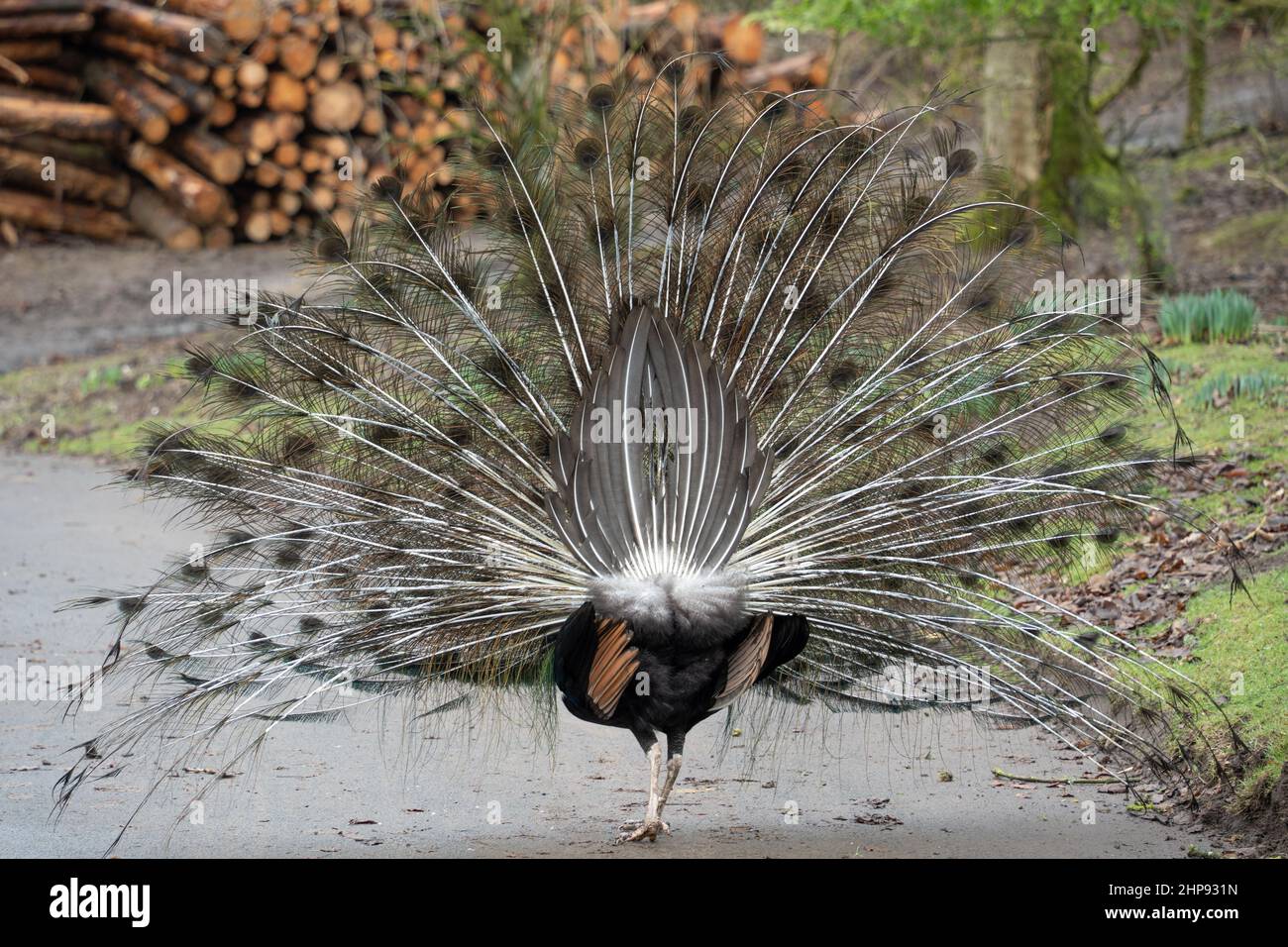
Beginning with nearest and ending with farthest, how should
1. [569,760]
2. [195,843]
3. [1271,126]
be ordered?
[195,843], [569,760], [1271,126]

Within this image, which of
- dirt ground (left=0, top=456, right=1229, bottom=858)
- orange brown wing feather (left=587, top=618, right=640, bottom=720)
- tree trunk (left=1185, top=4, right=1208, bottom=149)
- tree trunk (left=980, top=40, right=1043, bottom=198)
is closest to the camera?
orange brown wing feather (left=587, top=618, right=640, bottom=720)

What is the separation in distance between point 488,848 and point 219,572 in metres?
1.46

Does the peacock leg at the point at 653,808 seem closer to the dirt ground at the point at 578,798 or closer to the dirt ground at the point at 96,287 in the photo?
the dirt ground at the point at 578,798

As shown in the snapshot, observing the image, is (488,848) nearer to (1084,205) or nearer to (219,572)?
(219,572)

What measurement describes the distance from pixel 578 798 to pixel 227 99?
13.6 m

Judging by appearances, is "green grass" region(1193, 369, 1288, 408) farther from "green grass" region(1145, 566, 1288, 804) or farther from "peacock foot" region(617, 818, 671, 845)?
"peacock foot" region(617, 818, 671, 845)

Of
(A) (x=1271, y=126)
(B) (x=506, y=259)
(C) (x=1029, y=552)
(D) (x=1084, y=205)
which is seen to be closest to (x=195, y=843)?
(B) (x=506, y=259)

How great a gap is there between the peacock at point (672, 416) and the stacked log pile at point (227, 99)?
11.3m

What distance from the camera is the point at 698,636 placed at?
4.82 meters

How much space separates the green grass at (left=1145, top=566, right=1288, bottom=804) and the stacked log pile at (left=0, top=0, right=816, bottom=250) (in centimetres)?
1124

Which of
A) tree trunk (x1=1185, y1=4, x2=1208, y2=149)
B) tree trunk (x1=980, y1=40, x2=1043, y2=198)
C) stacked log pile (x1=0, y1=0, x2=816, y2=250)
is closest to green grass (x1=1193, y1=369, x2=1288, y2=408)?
tree trunk (x1=980, y1=40, x2=1043, y2=198)

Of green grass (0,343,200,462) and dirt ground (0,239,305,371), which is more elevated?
dirt ground (0,239,305,371)

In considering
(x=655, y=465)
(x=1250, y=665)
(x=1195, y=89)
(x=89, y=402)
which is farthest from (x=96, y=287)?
(x=1195, y=89)

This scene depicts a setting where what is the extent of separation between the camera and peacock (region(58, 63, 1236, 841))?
16.9 feet
